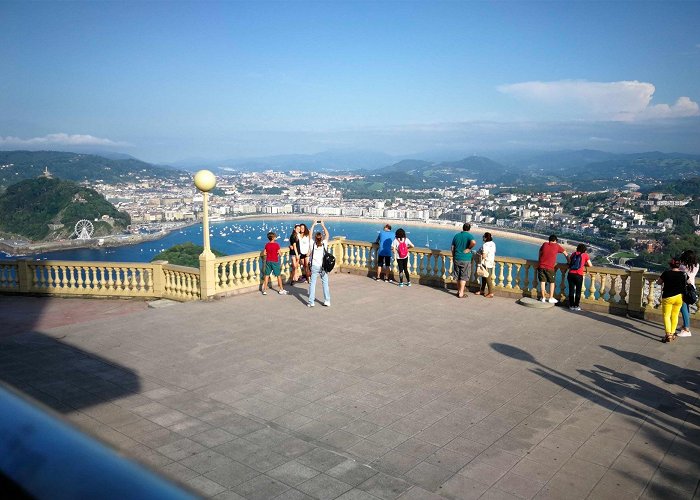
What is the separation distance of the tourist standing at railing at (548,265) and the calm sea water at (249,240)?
3121 centimetres

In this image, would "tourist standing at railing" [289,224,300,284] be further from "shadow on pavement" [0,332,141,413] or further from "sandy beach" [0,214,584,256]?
"sandy beach" [0,214,584,256]

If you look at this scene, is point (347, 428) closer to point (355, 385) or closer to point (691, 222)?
point (355, 385)

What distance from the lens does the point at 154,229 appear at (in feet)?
243

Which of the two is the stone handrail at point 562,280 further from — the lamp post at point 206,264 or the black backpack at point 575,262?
the lamp post at point 206,264

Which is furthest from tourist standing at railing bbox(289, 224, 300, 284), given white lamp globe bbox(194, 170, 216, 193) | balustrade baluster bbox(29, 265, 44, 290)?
balustrade baluster bbox(29, 265, 44, 290)

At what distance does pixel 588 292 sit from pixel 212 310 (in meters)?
8.45

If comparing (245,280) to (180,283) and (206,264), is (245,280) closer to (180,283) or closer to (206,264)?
(206,264)

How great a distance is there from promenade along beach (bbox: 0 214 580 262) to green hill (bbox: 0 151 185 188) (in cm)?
5249

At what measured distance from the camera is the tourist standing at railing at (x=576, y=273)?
11.7 meters

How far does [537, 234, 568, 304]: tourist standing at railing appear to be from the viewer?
12.1 m

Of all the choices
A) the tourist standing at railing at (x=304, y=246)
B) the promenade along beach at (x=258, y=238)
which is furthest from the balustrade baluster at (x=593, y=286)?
the promenade along beach at (x=258, y=238)

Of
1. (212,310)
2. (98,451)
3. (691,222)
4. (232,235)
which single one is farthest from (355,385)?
(232,235)

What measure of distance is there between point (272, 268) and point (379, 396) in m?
6.76

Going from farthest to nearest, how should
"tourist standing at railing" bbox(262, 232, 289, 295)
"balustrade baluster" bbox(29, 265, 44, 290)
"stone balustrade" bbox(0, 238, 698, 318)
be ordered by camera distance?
"balustrade baluster" bbox(29, 265, 44, 290)
"tourist standing at railing" bbox(262, 232, 289, 295)
"stone balustrade" bbox(0, 238, 698, 318)
